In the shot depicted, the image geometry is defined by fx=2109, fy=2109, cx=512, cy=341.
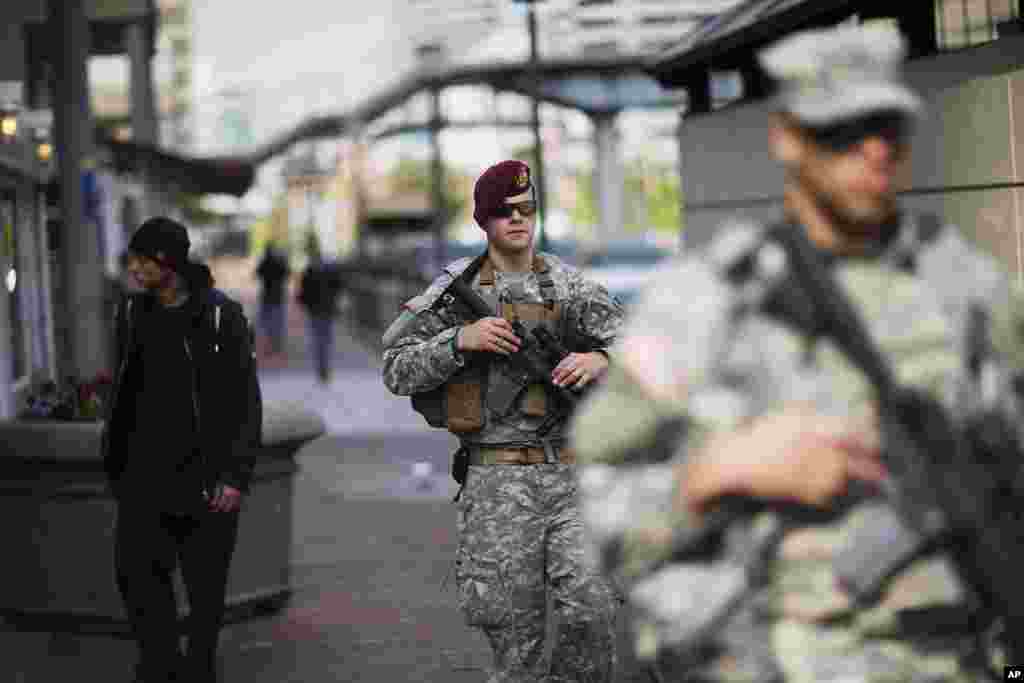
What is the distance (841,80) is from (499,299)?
3.12 m

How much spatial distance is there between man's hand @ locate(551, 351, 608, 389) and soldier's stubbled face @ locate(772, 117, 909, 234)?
2.79 m

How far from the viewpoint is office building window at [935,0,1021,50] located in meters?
9.20

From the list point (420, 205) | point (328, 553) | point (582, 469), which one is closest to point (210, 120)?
point (420, 205)

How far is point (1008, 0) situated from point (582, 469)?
5.92m

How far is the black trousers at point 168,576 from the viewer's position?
24.7 ft

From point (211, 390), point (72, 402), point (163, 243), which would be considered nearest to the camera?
point (163, 243)

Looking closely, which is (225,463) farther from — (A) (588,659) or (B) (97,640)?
(B) (97,640)

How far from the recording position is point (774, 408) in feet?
11.8

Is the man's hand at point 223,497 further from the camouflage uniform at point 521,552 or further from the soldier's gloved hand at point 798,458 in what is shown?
the soldier's gloved hand at point 798,458

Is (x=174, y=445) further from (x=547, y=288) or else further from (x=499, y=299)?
(x=547, y=288)

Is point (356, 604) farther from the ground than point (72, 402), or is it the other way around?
point (72, 402)

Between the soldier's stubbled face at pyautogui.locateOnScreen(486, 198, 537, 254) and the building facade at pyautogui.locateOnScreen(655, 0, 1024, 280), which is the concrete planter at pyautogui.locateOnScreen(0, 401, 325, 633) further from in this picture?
the soldier's stubbled face at pyautogui.locateOnScreen(486, 198, 537, 254)

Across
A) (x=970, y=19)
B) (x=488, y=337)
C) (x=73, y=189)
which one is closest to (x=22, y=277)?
Result: (x=73, y=189)

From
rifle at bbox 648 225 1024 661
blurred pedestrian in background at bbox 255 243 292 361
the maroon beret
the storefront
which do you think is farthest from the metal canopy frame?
rifle at bbox 648 225 1024 661
